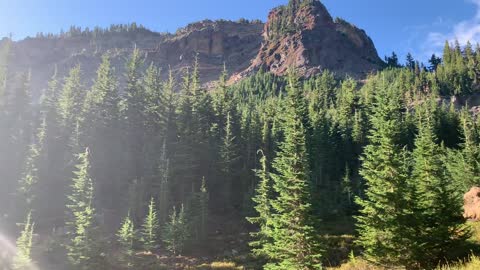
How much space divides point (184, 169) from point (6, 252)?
74.8ft

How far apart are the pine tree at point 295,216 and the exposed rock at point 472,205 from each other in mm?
14599

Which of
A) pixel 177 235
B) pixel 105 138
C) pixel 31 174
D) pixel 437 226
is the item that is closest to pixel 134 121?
pixel 105 138

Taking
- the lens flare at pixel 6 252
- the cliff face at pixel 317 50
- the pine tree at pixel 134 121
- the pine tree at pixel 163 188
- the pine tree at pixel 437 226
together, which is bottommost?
the lens flare at pixel 6 252

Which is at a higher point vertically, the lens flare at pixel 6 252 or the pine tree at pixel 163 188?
the pine tree at pixel 163 188

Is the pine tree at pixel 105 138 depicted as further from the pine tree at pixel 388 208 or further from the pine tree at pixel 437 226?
the pine tree at pixel 437 226

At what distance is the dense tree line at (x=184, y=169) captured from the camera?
24.9m

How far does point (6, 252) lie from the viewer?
36969 millimetres

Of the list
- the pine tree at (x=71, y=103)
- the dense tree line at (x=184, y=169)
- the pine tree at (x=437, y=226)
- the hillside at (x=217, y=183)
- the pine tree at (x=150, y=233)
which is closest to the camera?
the pine tree at (x=437, y=226)

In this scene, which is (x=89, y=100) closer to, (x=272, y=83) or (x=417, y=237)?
(x=417, y=237)

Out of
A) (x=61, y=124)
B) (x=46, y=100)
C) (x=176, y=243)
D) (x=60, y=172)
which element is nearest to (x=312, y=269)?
(x=176, y=243)

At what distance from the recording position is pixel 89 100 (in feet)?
187

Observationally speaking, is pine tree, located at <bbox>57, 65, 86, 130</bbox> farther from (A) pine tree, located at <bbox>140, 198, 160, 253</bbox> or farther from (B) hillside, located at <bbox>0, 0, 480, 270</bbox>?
(A) pine tree, located at <bbox>140, 198, 160, 253</bbox>

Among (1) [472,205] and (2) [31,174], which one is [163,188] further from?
(1) [472,205]

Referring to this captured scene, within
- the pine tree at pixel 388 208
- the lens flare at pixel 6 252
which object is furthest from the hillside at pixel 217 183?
the lens flare at pixel 6 252
